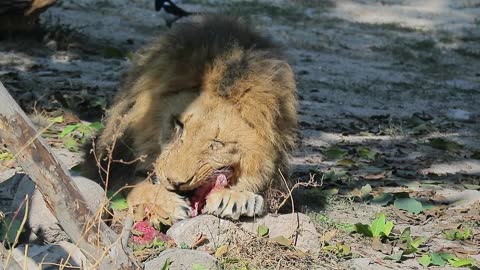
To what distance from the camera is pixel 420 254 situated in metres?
5.11

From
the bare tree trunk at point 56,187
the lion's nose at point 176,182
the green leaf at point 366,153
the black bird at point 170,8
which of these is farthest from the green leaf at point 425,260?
the black bird at point 170,8

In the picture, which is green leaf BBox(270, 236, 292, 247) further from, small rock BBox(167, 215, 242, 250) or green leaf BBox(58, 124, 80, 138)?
green leaf BBox(58, 124, 80, 138)

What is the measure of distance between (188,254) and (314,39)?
928 centimetres

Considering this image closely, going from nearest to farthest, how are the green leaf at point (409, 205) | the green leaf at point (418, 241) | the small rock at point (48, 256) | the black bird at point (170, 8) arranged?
the small rock at point (48, 256) → the green leaf at point (418, 241) → the green leaf at point (409, 205) → the black bird at point (170, 8)

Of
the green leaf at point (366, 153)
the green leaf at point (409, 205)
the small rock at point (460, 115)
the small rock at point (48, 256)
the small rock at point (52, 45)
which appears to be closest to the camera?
the small rock at point (48, 256)

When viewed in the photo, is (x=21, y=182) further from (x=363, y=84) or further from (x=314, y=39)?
(x=314, y=39)

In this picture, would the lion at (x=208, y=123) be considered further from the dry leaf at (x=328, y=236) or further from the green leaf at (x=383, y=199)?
the green leaf at (x=383, y=199)

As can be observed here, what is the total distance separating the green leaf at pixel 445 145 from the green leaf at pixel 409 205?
217cm

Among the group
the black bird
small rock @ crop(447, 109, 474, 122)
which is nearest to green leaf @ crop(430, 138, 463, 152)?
small rock @ crop(447, 109, 474, 122)

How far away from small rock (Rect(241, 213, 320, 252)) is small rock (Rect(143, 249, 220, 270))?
1.52 feet

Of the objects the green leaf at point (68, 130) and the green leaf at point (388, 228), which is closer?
the green leaf at point (388, 228)

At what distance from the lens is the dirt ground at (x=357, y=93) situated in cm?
580

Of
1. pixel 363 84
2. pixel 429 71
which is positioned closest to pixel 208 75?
pixel 363 84

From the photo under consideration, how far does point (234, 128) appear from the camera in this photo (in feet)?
15.2
